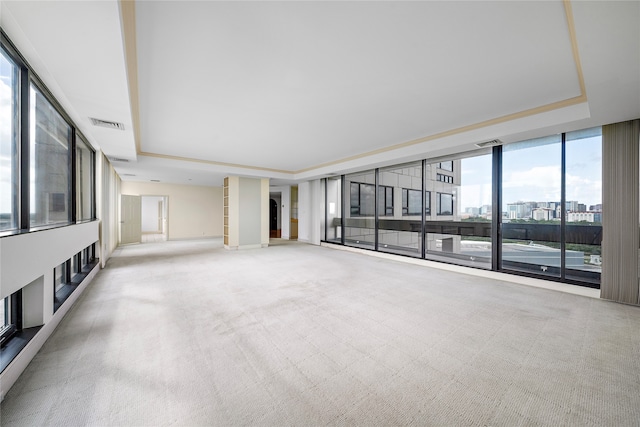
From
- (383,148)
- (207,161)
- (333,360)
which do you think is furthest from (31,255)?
(383,148)

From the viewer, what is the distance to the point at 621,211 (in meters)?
3.57

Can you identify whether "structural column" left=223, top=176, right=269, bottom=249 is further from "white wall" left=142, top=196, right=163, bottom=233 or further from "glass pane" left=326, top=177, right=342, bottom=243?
"white wall" left=142, top=196, right=163, bottom=233

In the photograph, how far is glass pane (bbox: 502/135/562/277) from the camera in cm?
434

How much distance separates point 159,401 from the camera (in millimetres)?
1660

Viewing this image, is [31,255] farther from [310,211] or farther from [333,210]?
Answer: [310,211]

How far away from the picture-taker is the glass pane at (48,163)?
2.53 m

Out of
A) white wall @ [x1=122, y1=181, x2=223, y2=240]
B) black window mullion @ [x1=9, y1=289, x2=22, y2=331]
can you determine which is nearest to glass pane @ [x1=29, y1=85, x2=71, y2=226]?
black window mullion @ [x1=9, y1=289, x2=22, y2=331]

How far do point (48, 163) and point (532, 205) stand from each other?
287 inches

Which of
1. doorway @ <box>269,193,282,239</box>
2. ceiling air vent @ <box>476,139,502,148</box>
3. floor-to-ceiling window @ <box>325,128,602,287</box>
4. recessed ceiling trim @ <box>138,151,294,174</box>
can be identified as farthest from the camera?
doorway @ <box>269,193,282,239</box>

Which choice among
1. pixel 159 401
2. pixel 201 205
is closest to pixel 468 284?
pixel 159 401

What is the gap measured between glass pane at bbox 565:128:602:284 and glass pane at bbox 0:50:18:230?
22.9 feet

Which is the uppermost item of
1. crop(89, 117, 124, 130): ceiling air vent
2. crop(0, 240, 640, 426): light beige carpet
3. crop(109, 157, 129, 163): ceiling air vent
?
crop(89, 117, 124, 130): ceiling air vent

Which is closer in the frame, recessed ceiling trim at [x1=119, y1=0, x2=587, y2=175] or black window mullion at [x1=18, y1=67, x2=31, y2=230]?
recessed ceiling trim at [x1=119, y1=0, x2=587, y2=175]

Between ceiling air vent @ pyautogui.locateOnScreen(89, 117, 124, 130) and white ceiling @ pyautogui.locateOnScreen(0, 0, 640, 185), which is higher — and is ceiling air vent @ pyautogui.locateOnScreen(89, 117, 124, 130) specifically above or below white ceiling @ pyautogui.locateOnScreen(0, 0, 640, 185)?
below
